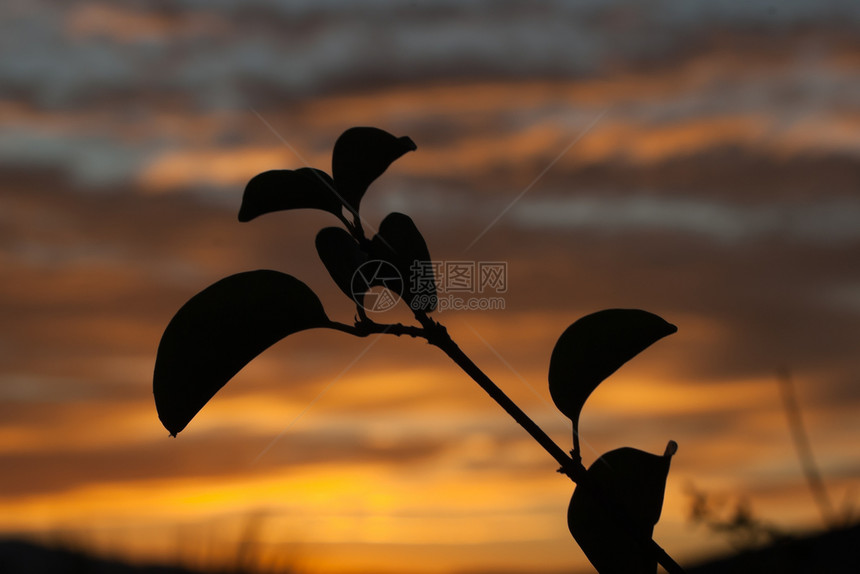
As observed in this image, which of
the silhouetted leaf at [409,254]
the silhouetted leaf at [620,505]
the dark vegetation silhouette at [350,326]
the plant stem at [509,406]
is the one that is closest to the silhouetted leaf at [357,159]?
the dark vegetation silhouette at [350,326]

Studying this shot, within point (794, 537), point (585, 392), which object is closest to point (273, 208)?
point (585, 392)

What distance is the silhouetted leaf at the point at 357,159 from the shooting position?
103 centimetres

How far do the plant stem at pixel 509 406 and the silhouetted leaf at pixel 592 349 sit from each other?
274 millimetres

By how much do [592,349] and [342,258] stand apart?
1.24ft

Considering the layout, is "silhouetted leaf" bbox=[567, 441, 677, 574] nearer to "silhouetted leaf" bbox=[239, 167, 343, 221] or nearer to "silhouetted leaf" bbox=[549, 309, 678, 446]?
"silhouetted leaf" bbox=[549, 309, 678, 446]

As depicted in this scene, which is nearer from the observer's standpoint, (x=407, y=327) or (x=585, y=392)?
(x=407, y=327)

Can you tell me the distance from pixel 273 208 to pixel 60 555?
253 inches

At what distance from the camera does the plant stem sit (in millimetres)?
760

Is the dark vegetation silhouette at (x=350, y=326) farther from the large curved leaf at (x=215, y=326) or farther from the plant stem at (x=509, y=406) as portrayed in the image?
the plant stem at (x=509, y=406)

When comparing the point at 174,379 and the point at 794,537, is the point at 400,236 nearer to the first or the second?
the point at 174,379

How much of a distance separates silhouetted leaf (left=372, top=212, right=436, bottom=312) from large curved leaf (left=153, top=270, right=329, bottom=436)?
0.14 meters

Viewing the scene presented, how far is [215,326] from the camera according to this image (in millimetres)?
1016

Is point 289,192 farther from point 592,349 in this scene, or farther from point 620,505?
point 620,505

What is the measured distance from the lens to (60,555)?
636cm
